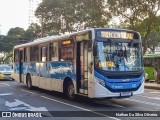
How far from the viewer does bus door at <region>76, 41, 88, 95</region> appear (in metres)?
14.0

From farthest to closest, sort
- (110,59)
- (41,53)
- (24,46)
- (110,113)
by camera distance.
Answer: (24,46), (41,53), (110,59), (110,113)

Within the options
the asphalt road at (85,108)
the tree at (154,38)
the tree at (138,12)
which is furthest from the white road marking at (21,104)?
the tree at (154,38)

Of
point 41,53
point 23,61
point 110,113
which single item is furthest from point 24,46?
point 110,113

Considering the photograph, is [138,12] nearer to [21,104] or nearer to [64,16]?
[21,104]

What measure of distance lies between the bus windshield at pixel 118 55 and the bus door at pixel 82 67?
89 centimetres

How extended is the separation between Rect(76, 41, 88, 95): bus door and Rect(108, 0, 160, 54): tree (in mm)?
14861

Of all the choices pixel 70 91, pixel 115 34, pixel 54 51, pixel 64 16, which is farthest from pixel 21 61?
pixel 64 16

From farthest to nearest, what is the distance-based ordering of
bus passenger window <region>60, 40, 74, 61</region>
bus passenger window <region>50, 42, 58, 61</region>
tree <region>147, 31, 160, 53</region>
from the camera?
tree <region>147, 31, 160, 53</region>
bus passenger window <region>50, 42, 58, 61</region>
bus passenger window <region>60, 40, 74, 61</region>

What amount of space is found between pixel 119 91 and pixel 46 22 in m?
36.6

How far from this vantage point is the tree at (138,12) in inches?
1119

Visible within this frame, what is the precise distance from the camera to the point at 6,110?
12.7m

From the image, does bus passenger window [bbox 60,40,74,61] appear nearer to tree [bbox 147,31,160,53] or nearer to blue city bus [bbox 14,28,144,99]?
blue city bus [bbox 14,28,144,99]

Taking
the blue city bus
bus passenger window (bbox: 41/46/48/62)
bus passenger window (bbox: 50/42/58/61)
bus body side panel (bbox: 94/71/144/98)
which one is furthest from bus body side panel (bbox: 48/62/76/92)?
bus body side panel (bbox: 94/71/144/98)

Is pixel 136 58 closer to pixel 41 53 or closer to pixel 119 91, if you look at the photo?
pixel 119 91
